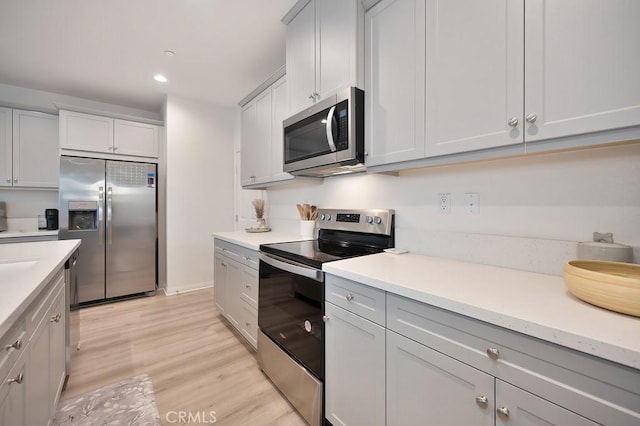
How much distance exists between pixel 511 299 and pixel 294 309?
109 centimetres

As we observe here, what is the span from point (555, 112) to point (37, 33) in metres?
3.75

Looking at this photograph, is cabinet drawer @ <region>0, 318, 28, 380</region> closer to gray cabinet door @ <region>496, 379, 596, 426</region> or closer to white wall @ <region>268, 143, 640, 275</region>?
gray cabinet door @ <region>496, 379, 596, 426</region>

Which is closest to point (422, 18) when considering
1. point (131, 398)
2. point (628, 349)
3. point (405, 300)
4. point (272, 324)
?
point (405, 300)

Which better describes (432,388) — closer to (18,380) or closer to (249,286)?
(18,380)

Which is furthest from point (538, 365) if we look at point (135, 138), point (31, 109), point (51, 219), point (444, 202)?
point (31, 109)

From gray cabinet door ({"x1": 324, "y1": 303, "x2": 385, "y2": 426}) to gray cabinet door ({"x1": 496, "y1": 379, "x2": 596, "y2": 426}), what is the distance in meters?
0.42

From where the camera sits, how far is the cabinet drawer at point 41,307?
3.31 feet

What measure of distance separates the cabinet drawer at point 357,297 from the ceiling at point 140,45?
81.1 inches

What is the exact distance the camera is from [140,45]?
243 centimetres

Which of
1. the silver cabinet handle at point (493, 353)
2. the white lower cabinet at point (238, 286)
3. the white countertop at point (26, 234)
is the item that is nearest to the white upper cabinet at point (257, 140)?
the white lower cabinet at point (238, 286)

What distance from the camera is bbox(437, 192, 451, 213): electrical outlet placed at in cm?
148

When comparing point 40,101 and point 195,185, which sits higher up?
point 40,101

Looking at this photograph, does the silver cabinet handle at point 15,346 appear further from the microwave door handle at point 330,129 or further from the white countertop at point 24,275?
the microwave door handle at point 330,129

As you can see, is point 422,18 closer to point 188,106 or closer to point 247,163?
point 247,163
